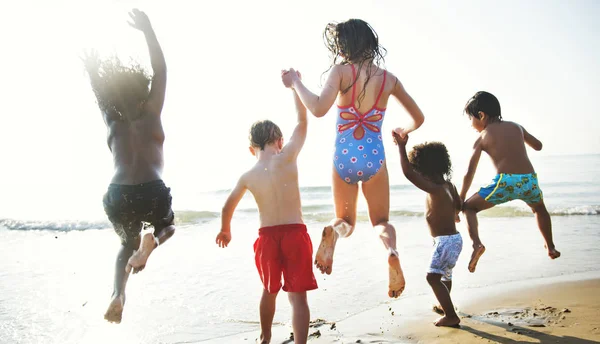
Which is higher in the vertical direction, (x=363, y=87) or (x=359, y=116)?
(x=363, y=87)

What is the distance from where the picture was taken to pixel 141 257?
3352 millimetres

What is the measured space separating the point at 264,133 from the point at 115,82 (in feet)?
3.63

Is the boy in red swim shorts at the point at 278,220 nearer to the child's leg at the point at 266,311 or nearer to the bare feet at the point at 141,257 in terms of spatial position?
the child's leg at the point at 266,311

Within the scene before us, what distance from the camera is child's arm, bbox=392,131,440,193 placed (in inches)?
167

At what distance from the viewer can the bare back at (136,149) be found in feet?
11.4

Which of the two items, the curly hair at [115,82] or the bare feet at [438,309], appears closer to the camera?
the curly hair at [115,82]

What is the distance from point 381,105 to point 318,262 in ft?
4.23

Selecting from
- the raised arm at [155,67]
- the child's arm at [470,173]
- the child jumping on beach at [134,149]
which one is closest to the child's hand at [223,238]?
the child jumping on beach at [134,149]

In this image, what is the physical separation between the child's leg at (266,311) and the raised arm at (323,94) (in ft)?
4.76

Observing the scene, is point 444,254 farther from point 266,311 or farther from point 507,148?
point 266,311

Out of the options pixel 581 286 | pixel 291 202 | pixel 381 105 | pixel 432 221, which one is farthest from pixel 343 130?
pixel 581 286

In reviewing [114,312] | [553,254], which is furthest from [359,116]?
[553,254]

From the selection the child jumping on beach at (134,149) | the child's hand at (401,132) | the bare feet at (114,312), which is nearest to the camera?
the bare feet at (114,312)

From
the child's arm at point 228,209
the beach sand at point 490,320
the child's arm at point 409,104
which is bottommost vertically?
the beach sand at point 490,320
